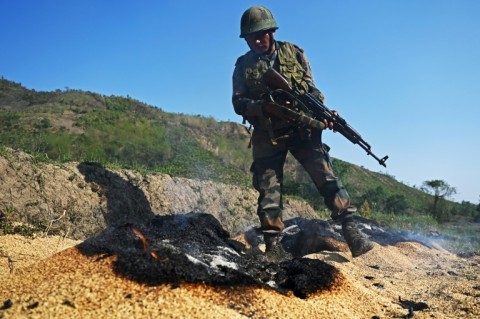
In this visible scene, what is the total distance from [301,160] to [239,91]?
3.66 ft

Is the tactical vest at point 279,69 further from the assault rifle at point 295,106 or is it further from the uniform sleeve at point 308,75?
the assault rifle at point 295,106

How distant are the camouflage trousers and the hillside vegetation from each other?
294 centimetres

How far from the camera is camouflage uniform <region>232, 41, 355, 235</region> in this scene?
478cm

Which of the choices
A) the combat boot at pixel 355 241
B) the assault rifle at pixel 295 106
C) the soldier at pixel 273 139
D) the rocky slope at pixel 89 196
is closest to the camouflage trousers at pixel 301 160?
the soldier at pixel 273 139

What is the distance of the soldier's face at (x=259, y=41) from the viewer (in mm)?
4946

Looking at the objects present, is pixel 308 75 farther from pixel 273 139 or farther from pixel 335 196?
pixel 335 196

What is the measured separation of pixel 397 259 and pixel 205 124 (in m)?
19.2

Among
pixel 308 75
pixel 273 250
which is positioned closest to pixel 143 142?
pixel 308 75

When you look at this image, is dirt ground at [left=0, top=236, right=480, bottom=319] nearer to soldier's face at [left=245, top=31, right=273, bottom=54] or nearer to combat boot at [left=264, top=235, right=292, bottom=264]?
combat boot at [left=264, top=235, right=292, bottom=264]

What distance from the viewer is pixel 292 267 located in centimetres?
336

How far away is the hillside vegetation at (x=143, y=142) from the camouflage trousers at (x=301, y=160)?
2.94 metres

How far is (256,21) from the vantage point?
4793 millimetres

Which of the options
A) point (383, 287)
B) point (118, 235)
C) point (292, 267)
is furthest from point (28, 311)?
point (383, 287)

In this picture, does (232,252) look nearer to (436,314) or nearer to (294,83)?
(436,314)
